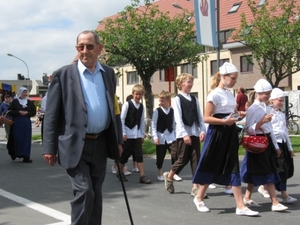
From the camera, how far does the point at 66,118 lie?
443 cm

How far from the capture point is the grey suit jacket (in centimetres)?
436

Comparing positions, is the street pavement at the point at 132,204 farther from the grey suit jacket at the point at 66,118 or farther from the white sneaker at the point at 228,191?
the grey suit jacket at the point at 66,118

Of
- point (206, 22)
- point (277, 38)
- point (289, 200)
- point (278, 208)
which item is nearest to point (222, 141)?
point (278, 208)

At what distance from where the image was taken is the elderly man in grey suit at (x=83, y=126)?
4.36m

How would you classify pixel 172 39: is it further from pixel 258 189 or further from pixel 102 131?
pixel 102 131

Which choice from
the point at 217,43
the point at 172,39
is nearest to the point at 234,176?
the point at 217,43

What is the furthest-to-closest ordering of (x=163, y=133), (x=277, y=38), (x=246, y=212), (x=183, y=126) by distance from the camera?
(x=277, y=38) < (x=163, y=133) < (x=183, y=126) < (x=246, y=212)

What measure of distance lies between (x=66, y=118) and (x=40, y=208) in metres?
2.68

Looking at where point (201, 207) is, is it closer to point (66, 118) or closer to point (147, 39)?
point (66, 118)

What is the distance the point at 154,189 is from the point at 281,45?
20.8 meters

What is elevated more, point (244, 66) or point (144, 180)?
point (244, 66)

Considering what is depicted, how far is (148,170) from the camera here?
35.0 ft

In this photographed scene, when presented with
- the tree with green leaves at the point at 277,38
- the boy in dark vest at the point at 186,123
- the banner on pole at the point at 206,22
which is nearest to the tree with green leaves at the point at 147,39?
the tree with green leaves at the point at 277,38

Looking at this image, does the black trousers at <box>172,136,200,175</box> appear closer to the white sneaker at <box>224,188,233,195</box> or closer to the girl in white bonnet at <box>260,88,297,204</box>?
the white sneaker at <box>224,188,233,195</box>
